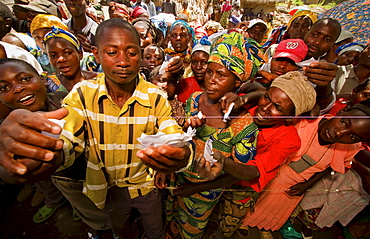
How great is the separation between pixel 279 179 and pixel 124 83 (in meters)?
1.90

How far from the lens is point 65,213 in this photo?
2236 mm

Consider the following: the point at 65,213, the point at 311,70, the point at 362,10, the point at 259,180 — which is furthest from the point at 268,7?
the point at 65,213

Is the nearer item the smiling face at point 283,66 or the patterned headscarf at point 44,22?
the smiling face at point 283,66

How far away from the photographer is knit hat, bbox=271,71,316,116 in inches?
48.4

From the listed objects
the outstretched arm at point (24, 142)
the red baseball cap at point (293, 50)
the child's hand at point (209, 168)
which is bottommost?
the child's hand at point (209, 168)

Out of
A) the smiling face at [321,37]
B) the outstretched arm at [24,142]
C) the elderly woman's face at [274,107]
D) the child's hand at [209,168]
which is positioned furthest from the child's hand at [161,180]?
the smiling face at [321,37]

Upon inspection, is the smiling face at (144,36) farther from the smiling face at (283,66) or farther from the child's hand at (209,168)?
the child's hand at (209,168)

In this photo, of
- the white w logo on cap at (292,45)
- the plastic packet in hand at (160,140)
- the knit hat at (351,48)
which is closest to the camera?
the plastic packet in hand at (160,140)

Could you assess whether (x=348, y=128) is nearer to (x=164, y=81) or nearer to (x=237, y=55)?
(x=237, y=55)

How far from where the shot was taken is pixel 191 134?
890mm

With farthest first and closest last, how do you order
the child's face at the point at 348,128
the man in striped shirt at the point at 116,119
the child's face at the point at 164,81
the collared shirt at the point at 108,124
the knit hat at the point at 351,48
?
the knit hat at the point at 351,48 → the child's face at the point at 164,81 → the child's face at the point at 348,128 → the collared shirt at the point at 108,124 → the man in striped shirt at the point at 116,119

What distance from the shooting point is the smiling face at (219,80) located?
1372 millimetres

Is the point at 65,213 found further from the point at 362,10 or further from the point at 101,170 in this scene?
the point at 362,10

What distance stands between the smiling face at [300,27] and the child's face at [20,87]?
3.93 m
